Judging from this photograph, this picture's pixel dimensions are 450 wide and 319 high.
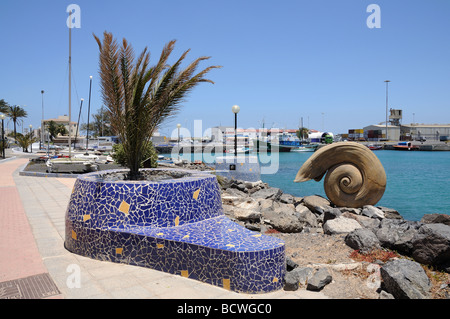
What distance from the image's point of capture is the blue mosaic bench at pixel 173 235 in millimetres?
4152

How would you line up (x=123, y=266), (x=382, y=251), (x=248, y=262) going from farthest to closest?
(x=382, y=251) → (x=123, y=266) → (x=248, y=262)

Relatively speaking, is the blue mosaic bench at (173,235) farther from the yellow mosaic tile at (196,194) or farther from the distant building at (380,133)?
the distant building at (380,133)

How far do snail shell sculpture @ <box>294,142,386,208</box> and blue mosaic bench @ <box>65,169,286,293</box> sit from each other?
19.3 ft

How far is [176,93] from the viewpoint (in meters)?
6.46

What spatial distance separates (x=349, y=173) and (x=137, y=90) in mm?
7238

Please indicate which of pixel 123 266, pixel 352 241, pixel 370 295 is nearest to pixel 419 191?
pixel 352 241

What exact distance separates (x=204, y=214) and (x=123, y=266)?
1.44m

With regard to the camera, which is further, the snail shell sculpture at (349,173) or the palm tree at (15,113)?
the palm tree at (15,113)

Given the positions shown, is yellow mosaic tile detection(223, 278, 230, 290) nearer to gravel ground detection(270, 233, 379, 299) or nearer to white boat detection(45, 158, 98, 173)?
gravel ground detection(270, 233, 379, 299)

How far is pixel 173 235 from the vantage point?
4.72m

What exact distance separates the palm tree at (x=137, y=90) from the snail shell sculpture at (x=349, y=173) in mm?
5651

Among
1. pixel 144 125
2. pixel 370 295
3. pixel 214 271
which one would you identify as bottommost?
pixel 370 295

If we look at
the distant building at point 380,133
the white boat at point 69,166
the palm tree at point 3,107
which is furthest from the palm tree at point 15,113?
the distant building at point 380,133
